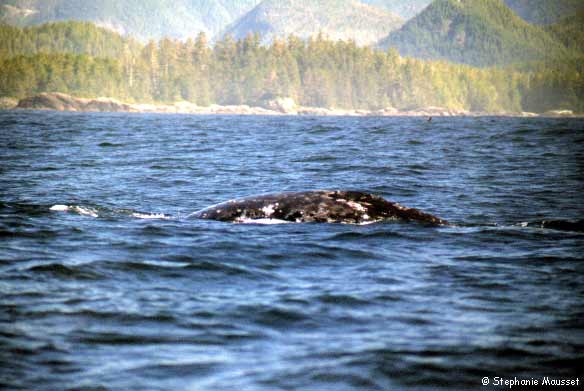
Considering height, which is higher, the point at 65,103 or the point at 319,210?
the point at 65,103

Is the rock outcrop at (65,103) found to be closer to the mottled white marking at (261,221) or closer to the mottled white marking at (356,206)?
the mottled white marking at (261,221)

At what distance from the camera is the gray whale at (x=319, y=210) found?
13.1m

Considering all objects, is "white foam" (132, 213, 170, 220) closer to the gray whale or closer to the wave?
the wave

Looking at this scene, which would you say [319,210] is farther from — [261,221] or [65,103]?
[65,103]

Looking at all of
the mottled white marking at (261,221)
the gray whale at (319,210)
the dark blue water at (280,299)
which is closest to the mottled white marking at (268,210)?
the gray whale at (319,210)

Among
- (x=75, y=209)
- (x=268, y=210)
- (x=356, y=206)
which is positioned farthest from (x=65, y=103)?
(x=356, y=206)

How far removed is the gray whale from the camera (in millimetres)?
13133

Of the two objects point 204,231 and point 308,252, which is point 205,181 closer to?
point 204,231

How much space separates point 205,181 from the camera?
2183 cm

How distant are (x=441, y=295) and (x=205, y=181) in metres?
14.2

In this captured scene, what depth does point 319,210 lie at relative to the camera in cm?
1325

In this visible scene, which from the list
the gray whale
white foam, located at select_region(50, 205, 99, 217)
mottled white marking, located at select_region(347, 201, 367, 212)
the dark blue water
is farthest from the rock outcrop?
mottled white marking, located at select_region(347, 201, 367, 212)

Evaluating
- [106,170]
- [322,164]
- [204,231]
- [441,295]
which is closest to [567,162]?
[322,164]

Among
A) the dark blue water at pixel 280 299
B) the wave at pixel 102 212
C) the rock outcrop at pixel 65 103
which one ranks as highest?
the rock outcrop at pixel 65 103
